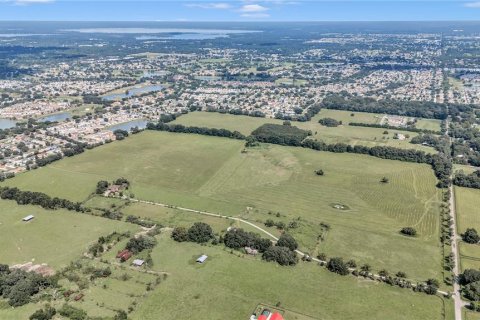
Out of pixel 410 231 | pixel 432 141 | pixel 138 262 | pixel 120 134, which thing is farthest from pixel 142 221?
pixel 432 141

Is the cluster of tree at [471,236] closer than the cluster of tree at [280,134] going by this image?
Yes

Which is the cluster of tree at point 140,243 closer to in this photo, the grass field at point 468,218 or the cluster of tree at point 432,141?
the grass field at point 468,218

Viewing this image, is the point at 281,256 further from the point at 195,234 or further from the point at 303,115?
the point at 303,115

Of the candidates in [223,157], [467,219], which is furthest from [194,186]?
[467,219]

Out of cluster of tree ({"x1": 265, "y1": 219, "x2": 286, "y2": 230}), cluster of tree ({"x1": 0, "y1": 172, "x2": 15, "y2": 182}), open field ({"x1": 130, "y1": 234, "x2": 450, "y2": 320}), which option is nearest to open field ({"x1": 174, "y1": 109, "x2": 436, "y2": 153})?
cluster of tree ({"x1": 265, "y1": 219, "x2": 286, "y2": 230})

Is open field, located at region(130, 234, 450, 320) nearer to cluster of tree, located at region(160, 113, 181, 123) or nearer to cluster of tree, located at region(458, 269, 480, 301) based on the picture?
cluster of tree, located at region(458, 269, 480, 301)

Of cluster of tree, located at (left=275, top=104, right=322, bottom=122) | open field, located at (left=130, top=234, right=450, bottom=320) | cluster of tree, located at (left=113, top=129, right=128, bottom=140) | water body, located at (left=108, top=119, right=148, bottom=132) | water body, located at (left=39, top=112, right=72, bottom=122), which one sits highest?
cluster of tree, located at (left=275, top=104, right=322, bottom=122)

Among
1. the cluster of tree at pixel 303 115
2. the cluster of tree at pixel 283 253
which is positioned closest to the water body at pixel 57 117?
the cluster of tree at pixel 303 115
